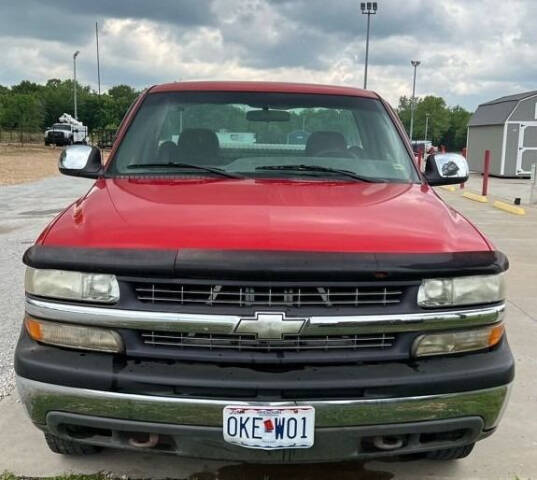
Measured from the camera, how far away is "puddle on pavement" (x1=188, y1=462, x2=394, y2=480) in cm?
287

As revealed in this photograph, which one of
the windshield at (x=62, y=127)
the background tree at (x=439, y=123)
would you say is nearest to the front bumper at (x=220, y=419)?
the windshield at (x=62, y=127)

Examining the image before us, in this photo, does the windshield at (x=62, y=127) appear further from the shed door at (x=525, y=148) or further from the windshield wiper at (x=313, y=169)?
the windshield wiper at (x=313, y=169)

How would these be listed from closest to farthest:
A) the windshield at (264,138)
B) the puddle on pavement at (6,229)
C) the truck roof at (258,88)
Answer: the windshield at (264,138), the truck roof at (258,88), the puddle on pavement at (6,229)

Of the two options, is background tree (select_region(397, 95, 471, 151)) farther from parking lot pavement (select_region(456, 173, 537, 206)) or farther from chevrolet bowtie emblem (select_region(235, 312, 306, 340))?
chevrolet bowtie emblem (select_region(235, 312, 306, 340))

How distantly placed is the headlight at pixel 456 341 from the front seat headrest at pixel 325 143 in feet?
5.35

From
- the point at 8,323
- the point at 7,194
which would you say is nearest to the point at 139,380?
the point at 8,323

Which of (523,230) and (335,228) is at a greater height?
(335,228)

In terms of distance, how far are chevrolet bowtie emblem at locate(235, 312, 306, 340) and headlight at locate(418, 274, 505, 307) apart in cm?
50

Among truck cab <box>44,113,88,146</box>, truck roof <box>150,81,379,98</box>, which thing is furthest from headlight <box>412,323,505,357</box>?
truck cab <box>44,113,88,146</box>

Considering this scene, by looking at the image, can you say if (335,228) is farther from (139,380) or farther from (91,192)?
(91,192)

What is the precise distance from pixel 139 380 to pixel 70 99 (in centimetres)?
8461

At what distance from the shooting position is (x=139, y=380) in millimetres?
2236

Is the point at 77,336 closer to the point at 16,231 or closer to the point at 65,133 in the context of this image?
the point at 16,231

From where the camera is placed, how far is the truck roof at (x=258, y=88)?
400cm
